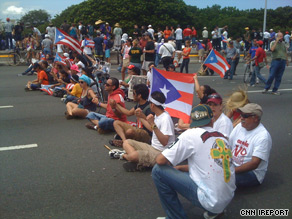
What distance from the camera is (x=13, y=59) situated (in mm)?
20312

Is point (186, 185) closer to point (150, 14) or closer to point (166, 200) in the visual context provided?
point (166, 200)

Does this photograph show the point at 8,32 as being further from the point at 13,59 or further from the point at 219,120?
the point at 219,120

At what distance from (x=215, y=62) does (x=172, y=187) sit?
578 cm

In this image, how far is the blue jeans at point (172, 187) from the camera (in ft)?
11.1

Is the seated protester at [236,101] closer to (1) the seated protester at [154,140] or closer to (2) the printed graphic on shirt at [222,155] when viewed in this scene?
(1) the seated protester at [154,140]

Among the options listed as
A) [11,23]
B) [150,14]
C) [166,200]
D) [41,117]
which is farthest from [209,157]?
[150,14]

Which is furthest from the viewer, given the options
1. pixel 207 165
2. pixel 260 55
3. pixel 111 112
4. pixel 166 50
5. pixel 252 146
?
pixel 166 50

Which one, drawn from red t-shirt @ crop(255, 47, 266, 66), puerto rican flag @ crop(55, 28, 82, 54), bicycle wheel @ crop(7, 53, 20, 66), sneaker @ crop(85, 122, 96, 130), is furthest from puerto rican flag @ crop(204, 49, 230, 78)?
bicycle wheel @ crop(7, 53, 20, 66)

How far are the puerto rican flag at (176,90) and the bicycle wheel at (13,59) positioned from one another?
16522 millimetres

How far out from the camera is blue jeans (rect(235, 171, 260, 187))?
4355 millimetres

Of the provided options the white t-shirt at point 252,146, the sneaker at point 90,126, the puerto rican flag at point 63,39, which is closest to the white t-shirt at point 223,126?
the white t-shirt at point 252,146

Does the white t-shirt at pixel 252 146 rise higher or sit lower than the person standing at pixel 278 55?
lower

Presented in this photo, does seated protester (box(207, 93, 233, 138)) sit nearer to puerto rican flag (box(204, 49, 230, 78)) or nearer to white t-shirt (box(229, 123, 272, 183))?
white t-shirt (box(229, 123, 272, 183))

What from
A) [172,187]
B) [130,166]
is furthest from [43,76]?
[172,187]
